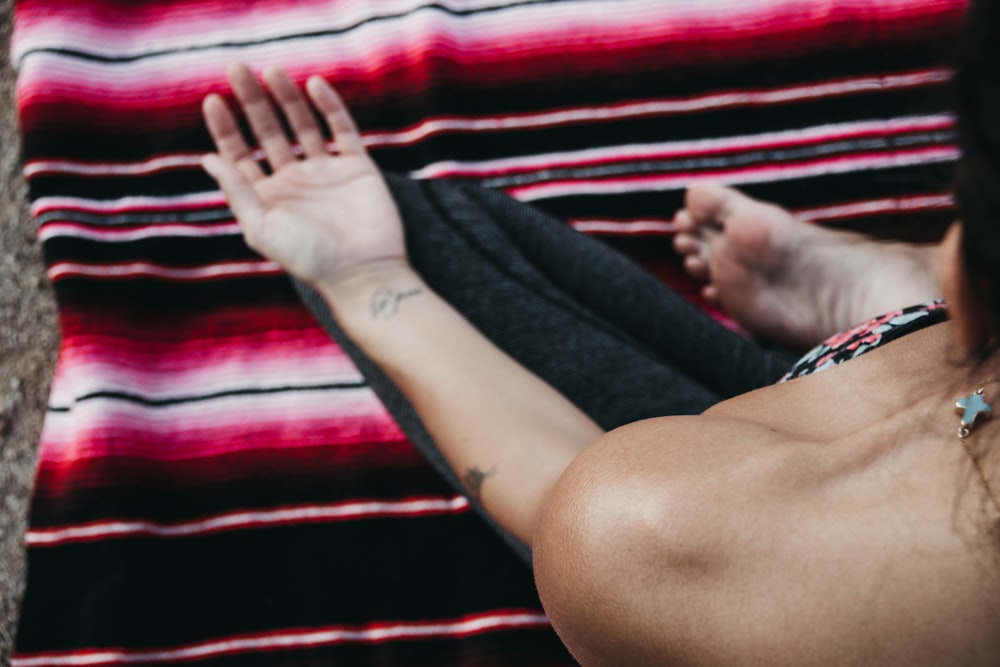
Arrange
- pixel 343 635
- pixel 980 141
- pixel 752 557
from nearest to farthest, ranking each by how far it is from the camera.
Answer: pixel 980 141 < pixel 752 557 < pixel 343 635

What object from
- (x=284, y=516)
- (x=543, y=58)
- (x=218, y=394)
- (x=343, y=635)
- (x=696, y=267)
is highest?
(x=543, y=58)

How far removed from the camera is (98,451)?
982mm

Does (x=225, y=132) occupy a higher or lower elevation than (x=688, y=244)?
higher

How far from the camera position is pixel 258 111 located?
107 centimetres

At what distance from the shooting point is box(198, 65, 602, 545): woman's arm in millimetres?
792

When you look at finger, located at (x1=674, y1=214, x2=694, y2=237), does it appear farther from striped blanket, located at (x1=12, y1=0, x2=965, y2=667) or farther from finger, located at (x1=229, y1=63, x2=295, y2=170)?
finger, located at (x1=229, y1=63, x2=295, y2=170)

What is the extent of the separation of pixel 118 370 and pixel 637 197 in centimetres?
70

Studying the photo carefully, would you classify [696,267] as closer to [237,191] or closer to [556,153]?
[556,153]

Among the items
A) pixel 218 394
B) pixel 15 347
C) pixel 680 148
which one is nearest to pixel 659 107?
pixel 680 148

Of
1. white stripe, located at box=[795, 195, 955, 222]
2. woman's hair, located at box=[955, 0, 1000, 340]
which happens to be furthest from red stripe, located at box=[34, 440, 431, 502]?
woman's hair, located at box=[955, 0, 1000, 340]

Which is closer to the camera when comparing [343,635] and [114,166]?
[343,635]

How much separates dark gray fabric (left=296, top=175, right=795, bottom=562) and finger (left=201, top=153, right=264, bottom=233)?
0.35 feet

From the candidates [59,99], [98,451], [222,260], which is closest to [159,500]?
[98,451]

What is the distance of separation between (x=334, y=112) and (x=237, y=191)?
166 mm
